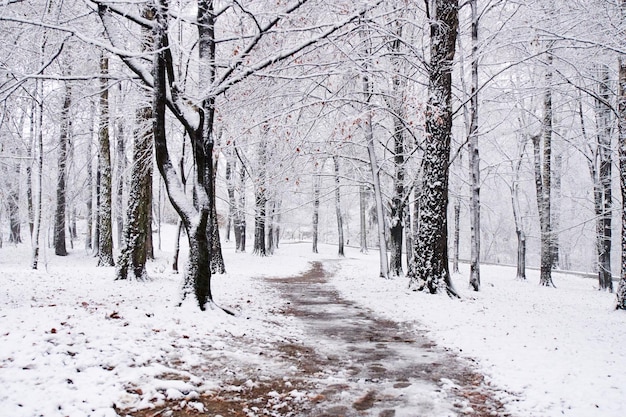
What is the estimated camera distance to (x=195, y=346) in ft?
18.1

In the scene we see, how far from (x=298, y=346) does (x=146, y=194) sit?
7588 millimetres

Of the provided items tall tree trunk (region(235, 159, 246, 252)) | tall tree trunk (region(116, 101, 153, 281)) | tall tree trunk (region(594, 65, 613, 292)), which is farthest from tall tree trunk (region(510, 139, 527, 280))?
tall tree trunk (region(116, 101, 153, 281))

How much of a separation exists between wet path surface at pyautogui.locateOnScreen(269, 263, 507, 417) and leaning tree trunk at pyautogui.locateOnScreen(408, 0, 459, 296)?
2.96 m

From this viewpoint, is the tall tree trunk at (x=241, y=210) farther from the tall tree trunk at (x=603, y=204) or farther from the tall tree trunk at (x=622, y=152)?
the tall tree trunk at (x=622, y=152)

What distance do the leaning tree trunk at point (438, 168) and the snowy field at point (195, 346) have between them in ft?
2.73

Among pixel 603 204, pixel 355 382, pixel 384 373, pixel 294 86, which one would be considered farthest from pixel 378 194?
pixel 355 382

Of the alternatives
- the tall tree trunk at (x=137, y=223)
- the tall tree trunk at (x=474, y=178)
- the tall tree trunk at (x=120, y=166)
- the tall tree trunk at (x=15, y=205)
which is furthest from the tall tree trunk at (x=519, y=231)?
the tall tree trunk at (x=15, y=205)

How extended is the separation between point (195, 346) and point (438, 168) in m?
7.61

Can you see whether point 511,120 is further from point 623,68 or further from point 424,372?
point 424,372

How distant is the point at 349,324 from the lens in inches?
320

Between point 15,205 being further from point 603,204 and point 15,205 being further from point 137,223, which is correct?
point 603,204

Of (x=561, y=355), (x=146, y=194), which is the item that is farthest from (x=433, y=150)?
(x=146, y=194)

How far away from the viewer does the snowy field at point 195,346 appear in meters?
3.74

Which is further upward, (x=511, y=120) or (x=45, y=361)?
(x=511, y=120)
